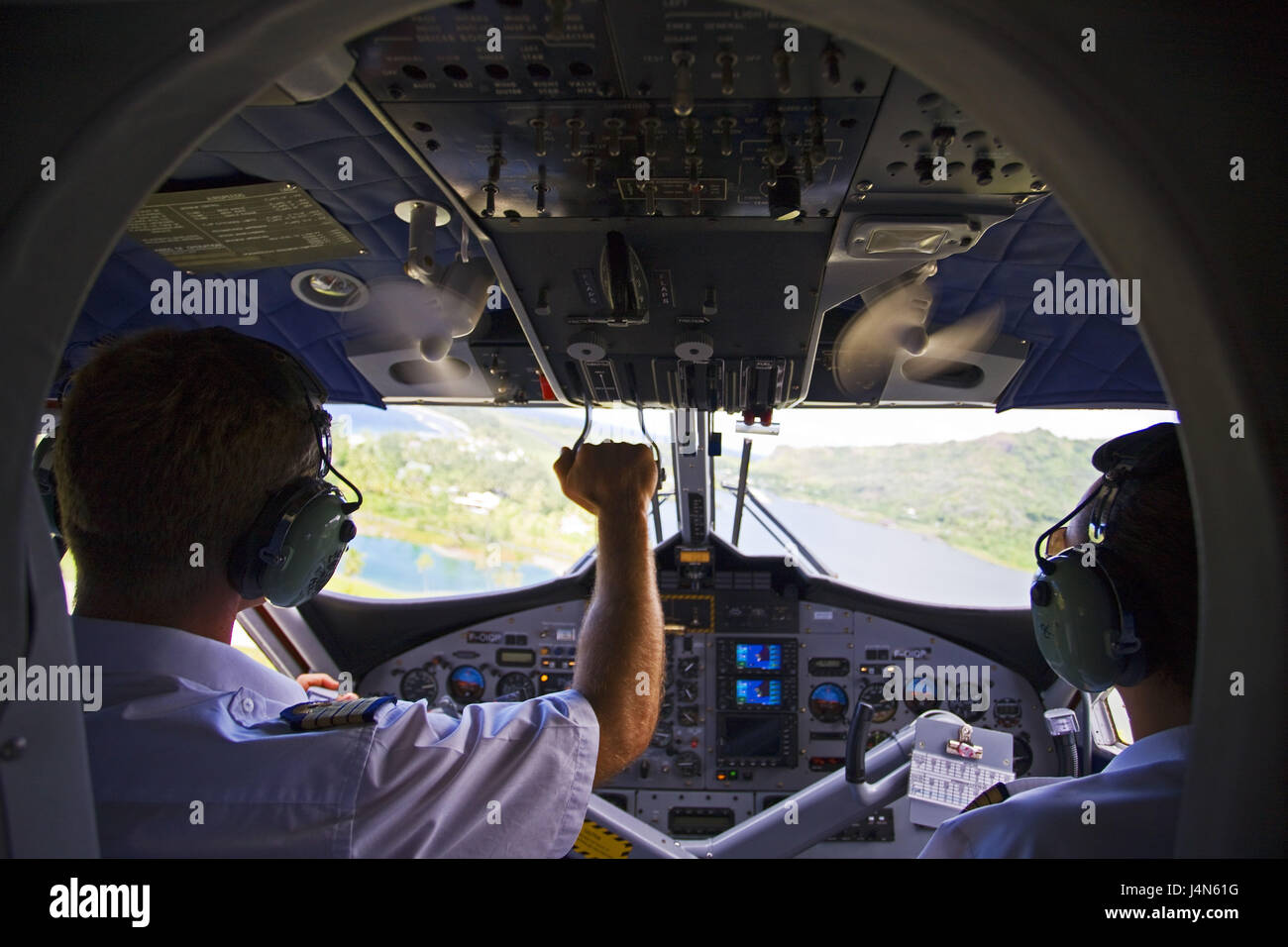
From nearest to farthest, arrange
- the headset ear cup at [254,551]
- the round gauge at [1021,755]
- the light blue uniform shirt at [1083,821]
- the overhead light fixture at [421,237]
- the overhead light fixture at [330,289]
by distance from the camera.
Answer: the light blue uniform shirt at [1083,821], the headset ear cup at [254,551], the overhead light fixture at [421,237], the overhead light fixture at [330,289], the round gauge at [1021,755]

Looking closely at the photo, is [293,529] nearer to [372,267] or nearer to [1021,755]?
[372,267]

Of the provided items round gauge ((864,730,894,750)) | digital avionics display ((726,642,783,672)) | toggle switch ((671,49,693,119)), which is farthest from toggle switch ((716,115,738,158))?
round gauge ((864,730,894,750))

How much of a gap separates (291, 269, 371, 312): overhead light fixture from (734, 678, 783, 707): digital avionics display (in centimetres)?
247

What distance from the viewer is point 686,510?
3.53 meters

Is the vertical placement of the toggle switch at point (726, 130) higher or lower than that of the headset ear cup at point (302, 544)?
higher

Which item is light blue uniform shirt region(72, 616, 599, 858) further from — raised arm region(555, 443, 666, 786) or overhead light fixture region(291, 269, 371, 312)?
overhead light fixture region(291, 269, 371, 312)

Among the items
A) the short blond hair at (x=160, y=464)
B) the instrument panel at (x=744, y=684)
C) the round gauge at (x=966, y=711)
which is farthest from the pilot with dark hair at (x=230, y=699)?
the round gauge at (x=966, y=711)

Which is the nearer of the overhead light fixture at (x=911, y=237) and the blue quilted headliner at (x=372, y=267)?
the overhead light fixture at (x=911, y=237)

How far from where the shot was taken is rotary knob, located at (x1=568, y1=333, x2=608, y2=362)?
155 centimetres

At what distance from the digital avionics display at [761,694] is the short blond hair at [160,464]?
2937mm

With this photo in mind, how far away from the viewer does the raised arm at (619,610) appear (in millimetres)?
1134

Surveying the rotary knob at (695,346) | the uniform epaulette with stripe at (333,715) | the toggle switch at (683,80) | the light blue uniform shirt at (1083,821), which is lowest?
the light blue uniform shirt at (1083,821)

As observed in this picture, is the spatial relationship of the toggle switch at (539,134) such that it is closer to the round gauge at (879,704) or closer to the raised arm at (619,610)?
the raised arm at (619,610)

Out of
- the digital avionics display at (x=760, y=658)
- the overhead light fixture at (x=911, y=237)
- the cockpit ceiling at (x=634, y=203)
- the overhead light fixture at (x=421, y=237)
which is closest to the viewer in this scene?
the cockpit ceiling at (x=634, y=203)
